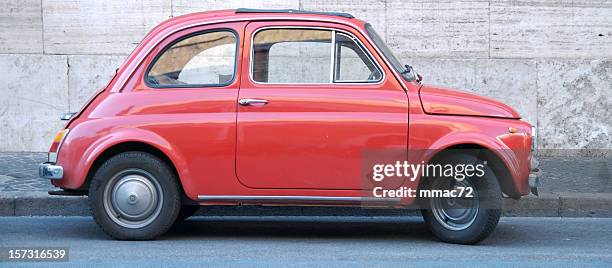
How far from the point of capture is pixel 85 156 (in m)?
7.50

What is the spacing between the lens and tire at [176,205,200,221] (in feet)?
27.7

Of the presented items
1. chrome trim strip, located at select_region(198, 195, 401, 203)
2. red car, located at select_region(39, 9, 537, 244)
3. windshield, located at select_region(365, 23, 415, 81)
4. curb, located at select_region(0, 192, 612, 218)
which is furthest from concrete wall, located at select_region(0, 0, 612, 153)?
chrome trim strip, located at select_region(198, 195, 401, 203)

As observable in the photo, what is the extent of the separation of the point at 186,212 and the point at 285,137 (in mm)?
1557

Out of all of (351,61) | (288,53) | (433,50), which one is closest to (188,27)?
(288,53)

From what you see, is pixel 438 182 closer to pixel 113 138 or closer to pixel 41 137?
pixel 113 138

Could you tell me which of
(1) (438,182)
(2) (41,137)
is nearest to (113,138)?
(1) (438,182)

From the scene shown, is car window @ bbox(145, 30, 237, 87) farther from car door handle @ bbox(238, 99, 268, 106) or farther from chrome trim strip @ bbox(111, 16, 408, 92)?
car door handle @ bbox(238, 99, 268, 106)

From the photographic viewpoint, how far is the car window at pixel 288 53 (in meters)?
7.61

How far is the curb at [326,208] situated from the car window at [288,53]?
6.03 ft

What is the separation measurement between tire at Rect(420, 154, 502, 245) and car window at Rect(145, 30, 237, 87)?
1788 millimetres

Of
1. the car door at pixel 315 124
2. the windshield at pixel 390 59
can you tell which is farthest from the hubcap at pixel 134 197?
the windshield at pixel 390 59

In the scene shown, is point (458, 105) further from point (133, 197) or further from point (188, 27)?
point (133, 197)

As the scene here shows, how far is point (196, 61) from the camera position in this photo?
25.2 feet

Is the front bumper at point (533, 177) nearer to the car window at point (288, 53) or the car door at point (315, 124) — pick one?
the car door at point (315, 124)
